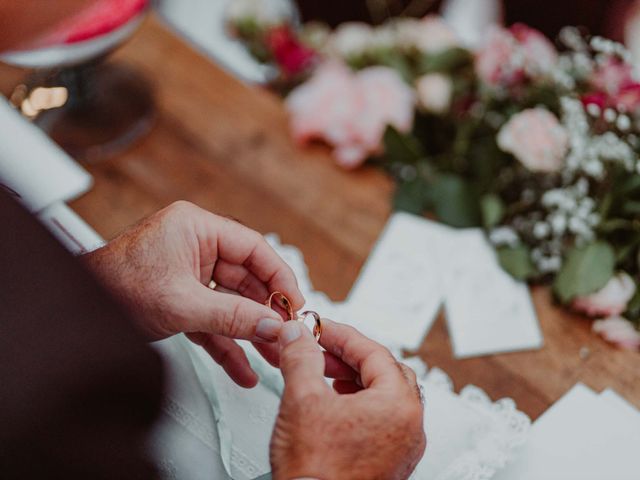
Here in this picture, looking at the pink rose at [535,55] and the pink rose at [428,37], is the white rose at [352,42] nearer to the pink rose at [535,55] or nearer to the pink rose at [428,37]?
the pink rose at [428,37]

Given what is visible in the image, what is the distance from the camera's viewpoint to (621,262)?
48.2 inches

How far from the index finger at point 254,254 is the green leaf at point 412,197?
53 centimetres

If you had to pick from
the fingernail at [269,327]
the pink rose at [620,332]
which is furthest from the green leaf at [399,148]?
the fingernail at [269,327]

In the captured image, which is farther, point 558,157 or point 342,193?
point 342,193

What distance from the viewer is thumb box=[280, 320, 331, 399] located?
2.40ft

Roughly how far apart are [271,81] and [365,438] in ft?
3.74

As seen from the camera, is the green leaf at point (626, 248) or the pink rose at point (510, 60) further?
the pink rose at point (510, 60)

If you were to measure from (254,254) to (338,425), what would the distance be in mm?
275

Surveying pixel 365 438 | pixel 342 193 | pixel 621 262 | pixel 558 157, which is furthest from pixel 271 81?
pixel 365 438

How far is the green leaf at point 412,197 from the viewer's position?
1.40 meters

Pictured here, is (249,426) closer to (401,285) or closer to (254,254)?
(254,254)

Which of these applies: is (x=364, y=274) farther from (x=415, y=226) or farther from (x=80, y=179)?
(x=80, y=179)

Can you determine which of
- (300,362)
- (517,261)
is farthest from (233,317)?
(517,261)

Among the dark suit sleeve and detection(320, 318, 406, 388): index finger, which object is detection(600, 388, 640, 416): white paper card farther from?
the dark suit sleeve
